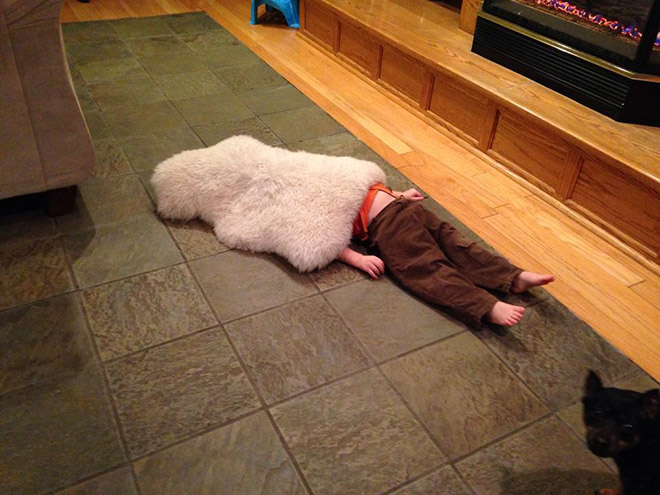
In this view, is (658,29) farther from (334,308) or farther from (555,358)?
(334,308)

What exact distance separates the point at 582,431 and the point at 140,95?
7.43 feet

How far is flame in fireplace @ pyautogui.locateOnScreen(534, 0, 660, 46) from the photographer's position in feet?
6.61

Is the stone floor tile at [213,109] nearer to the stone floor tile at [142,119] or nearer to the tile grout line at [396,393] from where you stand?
the stone floor tile at [142,119]

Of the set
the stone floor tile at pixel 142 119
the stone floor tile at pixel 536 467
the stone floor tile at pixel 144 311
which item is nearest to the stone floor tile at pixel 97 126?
the stone floor tile at pixel 142 119

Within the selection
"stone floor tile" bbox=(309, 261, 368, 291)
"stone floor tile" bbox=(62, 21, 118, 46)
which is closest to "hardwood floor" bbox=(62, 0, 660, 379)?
"stone floor tile" bbox=(309, 261, 368, 291)

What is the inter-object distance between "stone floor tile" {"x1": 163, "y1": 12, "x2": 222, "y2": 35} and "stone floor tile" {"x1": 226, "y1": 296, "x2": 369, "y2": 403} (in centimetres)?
251

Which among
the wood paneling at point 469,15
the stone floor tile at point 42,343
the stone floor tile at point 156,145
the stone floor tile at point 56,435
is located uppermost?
the wood paneling at point 469,15

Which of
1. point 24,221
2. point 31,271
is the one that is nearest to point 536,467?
point 31,271

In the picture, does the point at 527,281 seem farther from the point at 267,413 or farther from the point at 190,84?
the point at 190,84

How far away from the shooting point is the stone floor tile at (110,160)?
79.7 inches

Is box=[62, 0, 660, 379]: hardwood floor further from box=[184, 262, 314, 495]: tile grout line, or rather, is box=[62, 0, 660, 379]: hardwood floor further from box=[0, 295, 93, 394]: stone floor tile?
box=[0, 295, 93, 394]: stone floor tile

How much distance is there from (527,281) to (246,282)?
0.77m

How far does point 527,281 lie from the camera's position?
1.52 meters

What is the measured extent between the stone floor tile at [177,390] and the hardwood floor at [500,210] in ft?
3.11
